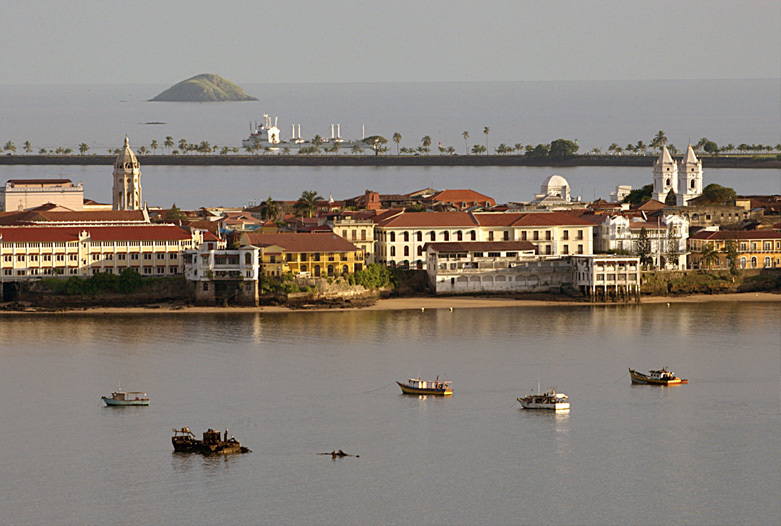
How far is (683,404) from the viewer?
42.7 m

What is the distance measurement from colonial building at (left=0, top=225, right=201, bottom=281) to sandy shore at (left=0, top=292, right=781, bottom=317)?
2779 mm

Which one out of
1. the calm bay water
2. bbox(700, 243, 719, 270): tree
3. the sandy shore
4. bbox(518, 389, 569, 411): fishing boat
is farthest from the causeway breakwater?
bbox(518, 389, 569, 411): fishing boat

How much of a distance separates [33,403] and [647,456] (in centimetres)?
1486

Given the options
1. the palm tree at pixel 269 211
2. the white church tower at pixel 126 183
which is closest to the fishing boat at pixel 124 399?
the palm tree at pixel 269 211

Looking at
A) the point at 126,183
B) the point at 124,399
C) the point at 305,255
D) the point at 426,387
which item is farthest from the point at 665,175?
the point at 124,399

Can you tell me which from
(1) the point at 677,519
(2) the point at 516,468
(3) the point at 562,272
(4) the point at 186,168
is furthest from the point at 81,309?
(4) the point at 186,168

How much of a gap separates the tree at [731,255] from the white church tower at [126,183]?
27.5 meters

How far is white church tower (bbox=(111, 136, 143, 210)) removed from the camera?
80.1 meters

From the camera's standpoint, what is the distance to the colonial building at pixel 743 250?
6769 cm

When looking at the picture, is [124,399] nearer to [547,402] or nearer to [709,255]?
[547,402]

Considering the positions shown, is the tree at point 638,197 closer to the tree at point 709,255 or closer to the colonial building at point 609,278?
the tree at point 709,255

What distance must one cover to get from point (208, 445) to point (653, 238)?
34.7 m

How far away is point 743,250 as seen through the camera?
67812 mm

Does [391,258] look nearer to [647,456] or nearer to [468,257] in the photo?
[468,257]
